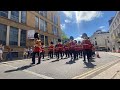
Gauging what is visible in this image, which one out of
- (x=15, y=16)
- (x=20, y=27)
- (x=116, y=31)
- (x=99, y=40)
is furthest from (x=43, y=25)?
(x=116, y=31)

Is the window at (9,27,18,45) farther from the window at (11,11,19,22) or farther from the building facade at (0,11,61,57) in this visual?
the window at (11,11,19,22)

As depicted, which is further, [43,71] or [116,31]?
[116,31]

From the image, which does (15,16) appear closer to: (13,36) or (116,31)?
(13,36)

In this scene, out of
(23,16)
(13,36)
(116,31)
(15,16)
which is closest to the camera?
(13,36)

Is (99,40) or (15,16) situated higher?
(15,16)

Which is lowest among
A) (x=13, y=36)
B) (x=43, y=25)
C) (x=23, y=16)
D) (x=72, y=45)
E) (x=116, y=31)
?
(x=72, y=45)

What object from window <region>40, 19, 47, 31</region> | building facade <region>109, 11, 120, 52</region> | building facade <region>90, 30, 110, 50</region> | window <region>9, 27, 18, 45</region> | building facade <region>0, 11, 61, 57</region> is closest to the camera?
building facade <region>0, 11, 61, 57</region>

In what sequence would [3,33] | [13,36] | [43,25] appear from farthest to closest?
[43,25]
[13,36]
[3,33]

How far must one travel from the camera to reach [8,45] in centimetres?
2352

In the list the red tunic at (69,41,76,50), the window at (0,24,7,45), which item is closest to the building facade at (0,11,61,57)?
the window at (0,24,7,45)
